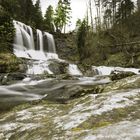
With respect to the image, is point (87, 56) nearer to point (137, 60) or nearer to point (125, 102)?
point (137, 60)

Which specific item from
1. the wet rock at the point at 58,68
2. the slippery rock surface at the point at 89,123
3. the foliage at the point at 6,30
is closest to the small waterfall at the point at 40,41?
the foliage at the point at 6,30

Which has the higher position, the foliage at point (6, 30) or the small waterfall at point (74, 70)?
the foliage at point (6, 30)

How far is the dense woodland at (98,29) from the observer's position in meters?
38.2

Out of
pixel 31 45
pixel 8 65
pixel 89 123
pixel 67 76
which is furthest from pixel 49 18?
pixel 89 123

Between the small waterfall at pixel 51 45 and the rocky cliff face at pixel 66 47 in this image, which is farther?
the rocky cliff face at pixel 66 47

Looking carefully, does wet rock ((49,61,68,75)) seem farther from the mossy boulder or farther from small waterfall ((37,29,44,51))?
small waterfall ((37,29,44,51))

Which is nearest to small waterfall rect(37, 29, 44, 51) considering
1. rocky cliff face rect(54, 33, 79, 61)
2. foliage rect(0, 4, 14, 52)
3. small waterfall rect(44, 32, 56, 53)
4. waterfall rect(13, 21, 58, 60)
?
waterfall rect(13, 21, 58, 60)

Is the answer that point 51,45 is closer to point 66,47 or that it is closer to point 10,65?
point 66,47

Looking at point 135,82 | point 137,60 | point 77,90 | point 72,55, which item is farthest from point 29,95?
point 72,55

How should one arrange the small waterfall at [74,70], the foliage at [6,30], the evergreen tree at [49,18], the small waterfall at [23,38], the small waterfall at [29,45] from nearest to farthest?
the small waterfall at [74,70], the foliage at [6,30], the small waterfall at [29,45], the small waterfall at [23,38], the evergreen tree at [49,18]

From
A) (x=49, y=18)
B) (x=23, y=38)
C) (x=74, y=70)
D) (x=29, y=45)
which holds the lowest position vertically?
(x=74, y=70)

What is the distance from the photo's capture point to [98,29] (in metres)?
52.2

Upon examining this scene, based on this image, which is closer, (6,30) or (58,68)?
(58,68)

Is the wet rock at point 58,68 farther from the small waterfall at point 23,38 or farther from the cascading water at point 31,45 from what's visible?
the small waterfall at point 23,38
